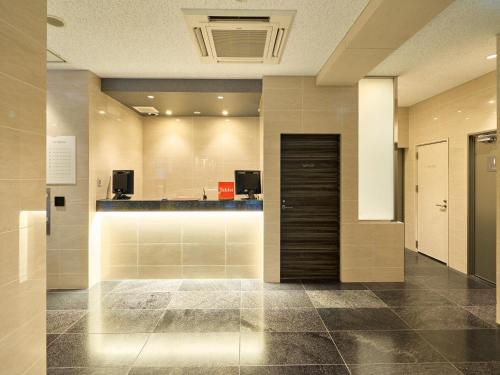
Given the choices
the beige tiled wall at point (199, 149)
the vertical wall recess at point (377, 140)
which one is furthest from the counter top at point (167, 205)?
the vertical wall recess at point (377, 140)

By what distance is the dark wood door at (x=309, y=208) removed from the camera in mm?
4527

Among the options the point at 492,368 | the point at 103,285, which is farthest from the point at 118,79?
the point at 492,368

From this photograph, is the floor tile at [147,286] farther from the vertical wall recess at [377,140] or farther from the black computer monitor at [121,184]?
the vertical wall recess at [377,140]

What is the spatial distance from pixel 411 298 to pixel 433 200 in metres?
2.54

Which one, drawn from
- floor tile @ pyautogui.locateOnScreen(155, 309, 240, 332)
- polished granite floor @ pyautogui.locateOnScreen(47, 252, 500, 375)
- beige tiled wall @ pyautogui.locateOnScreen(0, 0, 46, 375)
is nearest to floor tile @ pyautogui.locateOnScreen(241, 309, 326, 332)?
polished granite floor @ pyautogui.locateOnScreen(47, 252, 500, 375)

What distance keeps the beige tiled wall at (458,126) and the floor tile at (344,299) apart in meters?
2.21

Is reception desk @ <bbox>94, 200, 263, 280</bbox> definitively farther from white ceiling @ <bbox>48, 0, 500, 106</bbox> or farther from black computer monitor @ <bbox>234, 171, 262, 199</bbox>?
white ceiling @ <bbox>48, 0, 500, 106</bbox>

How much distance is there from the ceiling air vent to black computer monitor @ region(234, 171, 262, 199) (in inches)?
64.5

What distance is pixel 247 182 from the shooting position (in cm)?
462

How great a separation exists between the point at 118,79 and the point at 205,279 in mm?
3310

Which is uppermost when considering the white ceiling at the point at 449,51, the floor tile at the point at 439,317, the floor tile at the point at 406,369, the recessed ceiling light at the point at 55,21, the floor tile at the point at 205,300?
the white ceiling at the point at 449,51

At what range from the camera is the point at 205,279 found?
4539 millimetres

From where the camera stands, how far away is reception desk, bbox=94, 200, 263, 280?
4484 millimetres

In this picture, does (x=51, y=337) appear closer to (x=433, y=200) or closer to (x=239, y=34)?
(x=239, y=34)
